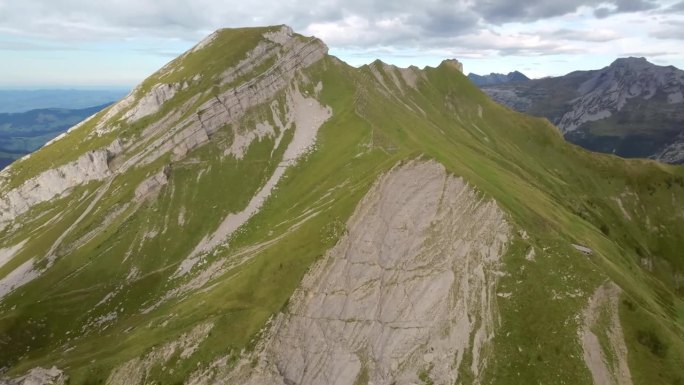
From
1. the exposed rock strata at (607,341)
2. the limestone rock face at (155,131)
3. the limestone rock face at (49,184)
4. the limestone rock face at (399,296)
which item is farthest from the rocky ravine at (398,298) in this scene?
the limestone rock face at (49,184)

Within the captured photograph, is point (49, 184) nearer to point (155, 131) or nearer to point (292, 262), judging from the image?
point (155, 131)

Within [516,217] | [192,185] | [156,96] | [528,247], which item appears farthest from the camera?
[156,96]

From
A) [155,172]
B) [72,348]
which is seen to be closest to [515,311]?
[72,348]

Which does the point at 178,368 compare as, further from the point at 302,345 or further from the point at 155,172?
the point at 155,172

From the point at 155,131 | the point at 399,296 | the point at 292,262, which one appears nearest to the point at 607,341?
the point at 399,296

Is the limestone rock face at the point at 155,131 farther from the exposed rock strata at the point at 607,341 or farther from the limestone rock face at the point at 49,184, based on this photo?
the exposed rock strata at the point at 607,341

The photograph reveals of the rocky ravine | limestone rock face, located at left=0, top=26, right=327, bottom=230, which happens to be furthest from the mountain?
limestone rock face, located at left=0, top=26, right=327, bottom=230
